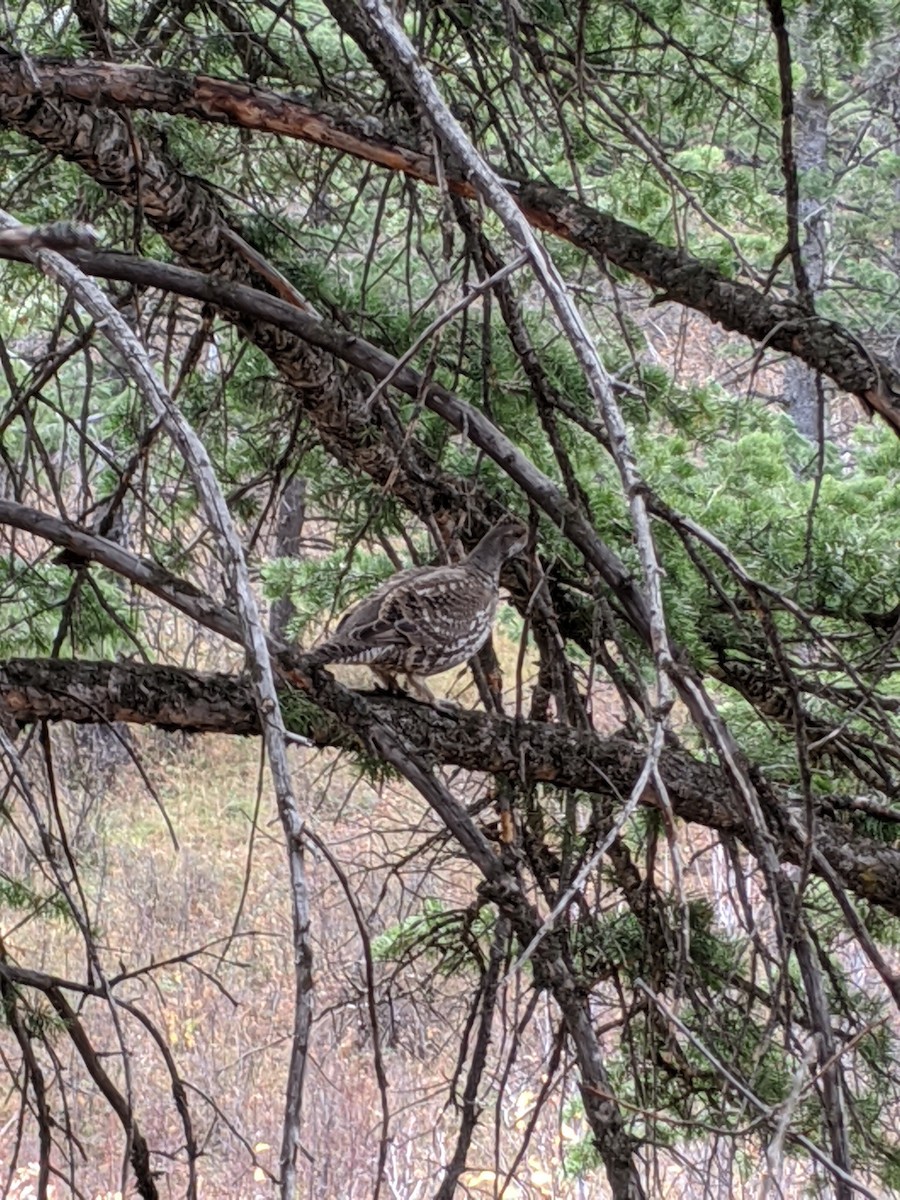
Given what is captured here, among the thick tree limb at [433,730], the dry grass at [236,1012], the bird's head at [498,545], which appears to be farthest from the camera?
the dry grass at [236,1012]

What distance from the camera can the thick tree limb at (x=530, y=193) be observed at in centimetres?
275

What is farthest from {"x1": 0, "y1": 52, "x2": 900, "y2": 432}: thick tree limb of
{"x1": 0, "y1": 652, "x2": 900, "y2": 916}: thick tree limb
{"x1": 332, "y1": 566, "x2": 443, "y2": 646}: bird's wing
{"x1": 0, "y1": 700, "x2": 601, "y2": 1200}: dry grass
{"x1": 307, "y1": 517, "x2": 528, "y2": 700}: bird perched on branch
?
{"x1": 0, "y1": 700, "x2": 601, "y2": 1200}: dry grass

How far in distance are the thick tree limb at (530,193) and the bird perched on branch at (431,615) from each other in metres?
1.33

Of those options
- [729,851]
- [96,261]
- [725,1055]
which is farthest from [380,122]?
[725,1055]

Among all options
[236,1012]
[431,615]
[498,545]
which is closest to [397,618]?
[431,615]

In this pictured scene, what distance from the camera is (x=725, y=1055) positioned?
3441 millimetres

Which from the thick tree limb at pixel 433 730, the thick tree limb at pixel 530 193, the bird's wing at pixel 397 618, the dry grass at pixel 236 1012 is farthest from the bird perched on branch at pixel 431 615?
the dry grass at pixel 236 1012

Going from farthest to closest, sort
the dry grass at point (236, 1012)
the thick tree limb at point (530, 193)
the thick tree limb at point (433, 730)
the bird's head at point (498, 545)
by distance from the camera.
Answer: the dry grass at point (236, 1012) < the bird's head at point (498, 545) < the thick tree limb at point (433, 730) < the thick tree limb at point (530, 193)

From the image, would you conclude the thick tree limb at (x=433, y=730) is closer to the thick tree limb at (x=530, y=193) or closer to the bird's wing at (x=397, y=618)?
the bird's wing at (x=397, y=618)

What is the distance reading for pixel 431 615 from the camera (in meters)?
4.20

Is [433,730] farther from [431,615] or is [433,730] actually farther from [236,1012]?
[236,1012]

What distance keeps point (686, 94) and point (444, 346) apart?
108 cm

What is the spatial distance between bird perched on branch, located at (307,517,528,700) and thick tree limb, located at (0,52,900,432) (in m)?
1.33

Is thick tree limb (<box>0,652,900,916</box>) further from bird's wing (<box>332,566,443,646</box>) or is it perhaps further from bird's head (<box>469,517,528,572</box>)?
Result: bird's head (<box>469,517,528,572</box>)
